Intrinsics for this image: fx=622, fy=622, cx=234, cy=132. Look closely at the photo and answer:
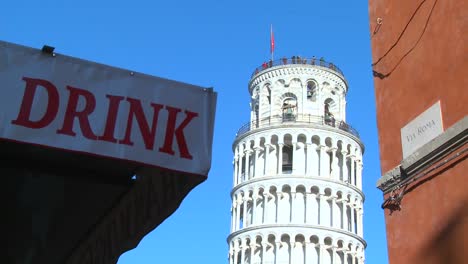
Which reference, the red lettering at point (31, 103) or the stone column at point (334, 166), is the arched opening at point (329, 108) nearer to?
the stone column at point (334, 166)

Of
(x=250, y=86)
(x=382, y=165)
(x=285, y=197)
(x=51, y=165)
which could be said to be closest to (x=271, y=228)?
(x=285, y=197)

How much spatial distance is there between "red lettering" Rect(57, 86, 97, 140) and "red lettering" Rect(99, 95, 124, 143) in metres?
0.08

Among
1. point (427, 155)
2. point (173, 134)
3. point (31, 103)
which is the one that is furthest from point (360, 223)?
point (31, 103)

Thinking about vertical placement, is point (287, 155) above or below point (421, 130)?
above

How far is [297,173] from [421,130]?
3644cm

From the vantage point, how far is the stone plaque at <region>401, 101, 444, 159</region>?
9.07m

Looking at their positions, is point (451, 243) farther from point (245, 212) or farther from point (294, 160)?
point (245, 212)

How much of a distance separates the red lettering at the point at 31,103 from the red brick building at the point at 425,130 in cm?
588

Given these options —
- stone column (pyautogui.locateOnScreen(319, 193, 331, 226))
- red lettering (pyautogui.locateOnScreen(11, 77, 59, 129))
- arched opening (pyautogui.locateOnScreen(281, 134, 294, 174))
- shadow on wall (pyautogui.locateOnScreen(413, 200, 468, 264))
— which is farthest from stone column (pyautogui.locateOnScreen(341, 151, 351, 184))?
Answer: red lettering (pyautogui.locateOnScreen(11, 77, 59, 129))

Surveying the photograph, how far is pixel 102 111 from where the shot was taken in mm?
3859

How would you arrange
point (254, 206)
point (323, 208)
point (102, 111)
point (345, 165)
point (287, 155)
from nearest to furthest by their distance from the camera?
point (102, 111), point (323, 208), point (254, 206), point (345, 165), point (287, 155)

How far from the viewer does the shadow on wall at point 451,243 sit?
7898 mm

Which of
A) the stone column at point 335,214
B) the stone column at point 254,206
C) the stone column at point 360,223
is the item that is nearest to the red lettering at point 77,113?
the stone column at point 254,206

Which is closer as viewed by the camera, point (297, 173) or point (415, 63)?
point (415, 63)
